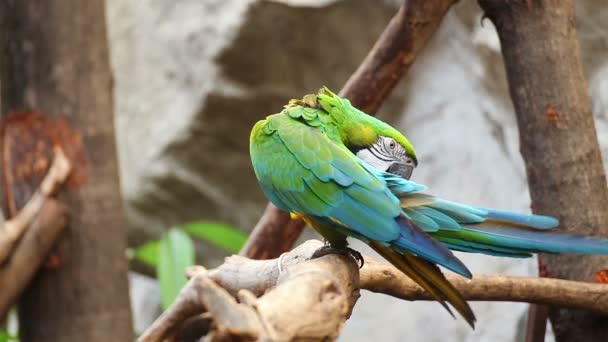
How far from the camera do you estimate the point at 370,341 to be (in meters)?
2.54

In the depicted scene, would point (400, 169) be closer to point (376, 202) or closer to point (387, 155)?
point (387, 155)

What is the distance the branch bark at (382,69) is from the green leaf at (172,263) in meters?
0.54

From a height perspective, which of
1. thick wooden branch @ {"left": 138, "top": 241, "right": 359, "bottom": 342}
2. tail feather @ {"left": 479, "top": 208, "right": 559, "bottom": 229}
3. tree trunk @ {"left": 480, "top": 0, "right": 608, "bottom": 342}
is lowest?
tree trunk @ {"left": 480, "top": 0, "right": 608, "bottom": 342}

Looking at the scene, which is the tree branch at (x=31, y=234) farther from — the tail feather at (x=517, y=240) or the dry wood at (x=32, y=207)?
the tail feather at (x=517, y=240)

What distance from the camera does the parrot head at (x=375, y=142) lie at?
119 centimetres

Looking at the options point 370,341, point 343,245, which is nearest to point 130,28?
point 370,341

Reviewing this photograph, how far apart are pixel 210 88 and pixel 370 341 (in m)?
1.00

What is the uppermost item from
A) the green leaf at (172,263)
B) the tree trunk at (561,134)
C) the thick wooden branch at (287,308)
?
the thick wooden branch at (287,308)

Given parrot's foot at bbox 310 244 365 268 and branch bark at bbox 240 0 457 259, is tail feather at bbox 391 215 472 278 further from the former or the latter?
branch bark at bbox 240 0 457 259

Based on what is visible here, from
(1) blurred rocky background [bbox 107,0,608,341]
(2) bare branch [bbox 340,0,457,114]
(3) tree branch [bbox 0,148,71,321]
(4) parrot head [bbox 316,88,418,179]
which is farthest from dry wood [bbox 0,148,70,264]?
(1) blurred rocky background [bbox 107,0,608,341]

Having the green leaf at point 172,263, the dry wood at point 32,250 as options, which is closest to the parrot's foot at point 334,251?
the dry wood at point 32,250

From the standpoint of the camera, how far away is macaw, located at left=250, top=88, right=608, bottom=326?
957mm

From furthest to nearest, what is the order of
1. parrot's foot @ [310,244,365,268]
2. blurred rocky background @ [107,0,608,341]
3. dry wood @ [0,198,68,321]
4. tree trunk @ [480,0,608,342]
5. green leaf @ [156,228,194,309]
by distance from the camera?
blurred rocky background @ [107,0,608,341]
green leaf @ [156,228,194,309]
tree trunk @ [480,0,608,342]
dry wood @ [0,198,68,321]
parrot's foot @ [310,244,365,268]

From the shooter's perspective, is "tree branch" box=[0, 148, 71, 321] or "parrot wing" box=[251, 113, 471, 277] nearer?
"parrot wing" box=[251, 113, 471, 277]
